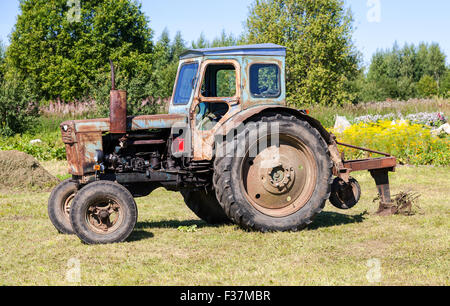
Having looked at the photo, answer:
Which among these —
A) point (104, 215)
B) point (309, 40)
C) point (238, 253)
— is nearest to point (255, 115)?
point (238, 253)

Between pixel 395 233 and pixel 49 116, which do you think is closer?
pixel 395 233

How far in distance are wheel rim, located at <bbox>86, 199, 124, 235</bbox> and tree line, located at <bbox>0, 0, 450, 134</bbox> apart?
10459mm

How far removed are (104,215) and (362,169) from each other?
3656 millimetres

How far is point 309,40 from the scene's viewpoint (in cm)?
2905

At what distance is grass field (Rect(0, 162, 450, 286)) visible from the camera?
17.5ft

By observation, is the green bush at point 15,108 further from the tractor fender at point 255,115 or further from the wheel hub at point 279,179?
the wheel hub at point 279,179

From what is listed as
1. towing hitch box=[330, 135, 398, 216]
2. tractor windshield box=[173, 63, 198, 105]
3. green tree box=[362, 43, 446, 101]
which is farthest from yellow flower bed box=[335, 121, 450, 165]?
green tree box=[362, 43, 446, 101]

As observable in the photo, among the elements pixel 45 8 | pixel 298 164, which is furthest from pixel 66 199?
pixel 45 8

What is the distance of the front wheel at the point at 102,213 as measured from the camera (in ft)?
22.0

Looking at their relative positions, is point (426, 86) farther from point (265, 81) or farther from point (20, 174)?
point (265, 81)

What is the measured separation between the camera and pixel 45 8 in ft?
127

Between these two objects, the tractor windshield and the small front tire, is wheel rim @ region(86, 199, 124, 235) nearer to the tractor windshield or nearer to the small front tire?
the small front tire
